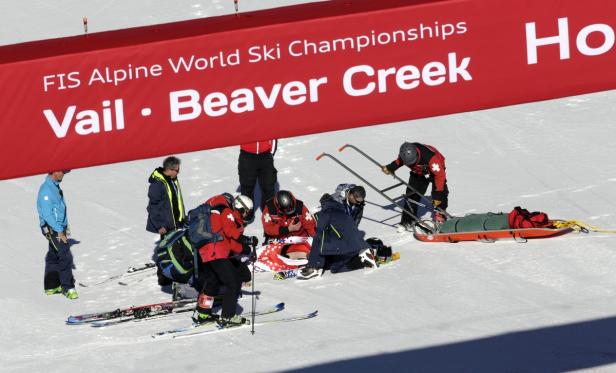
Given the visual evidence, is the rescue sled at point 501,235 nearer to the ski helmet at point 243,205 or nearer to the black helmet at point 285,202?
the black helmet at point 285,202

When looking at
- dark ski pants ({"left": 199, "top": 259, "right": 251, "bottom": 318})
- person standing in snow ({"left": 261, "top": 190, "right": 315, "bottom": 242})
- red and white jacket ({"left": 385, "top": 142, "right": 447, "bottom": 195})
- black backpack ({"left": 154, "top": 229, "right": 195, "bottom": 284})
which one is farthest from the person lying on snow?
red and white jacket ({"left": 385, "top": 142, "right": 447, "bottom": 195})

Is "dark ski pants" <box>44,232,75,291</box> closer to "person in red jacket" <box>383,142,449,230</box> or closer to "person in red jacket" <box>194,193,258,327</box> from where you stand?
"person in red jacket" <box>194,193,258,327</box>

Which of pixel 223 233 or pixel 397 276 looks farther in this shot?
pixel 397 276

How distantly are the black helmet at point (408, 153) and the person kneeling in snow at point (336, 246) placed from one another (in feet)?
4.67

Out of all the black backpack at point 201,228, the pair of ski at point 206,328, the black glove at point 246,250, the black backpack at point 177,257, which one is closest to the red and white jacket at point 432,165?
the black glove at point 246,250

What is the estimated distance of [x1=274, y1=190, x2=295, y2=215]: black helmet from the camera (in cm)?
1756

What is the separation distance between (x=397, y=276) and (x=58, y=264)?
3.45 m

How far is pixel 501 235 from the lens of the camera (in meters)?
17.6

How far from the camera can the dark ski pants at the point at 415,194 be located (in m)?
18.5

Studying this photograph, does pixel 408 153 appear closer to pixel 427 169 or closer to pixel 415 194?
pixel 427 169

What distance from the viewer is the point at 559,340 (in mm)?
15070

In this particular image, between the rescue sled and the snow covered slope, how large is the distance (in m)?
0.09

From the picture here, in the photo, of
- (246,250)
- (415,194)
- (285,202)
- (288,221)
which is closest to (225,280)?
(246,250)

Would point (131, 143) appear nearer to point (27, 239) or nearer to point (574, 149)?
point (27, 239)
